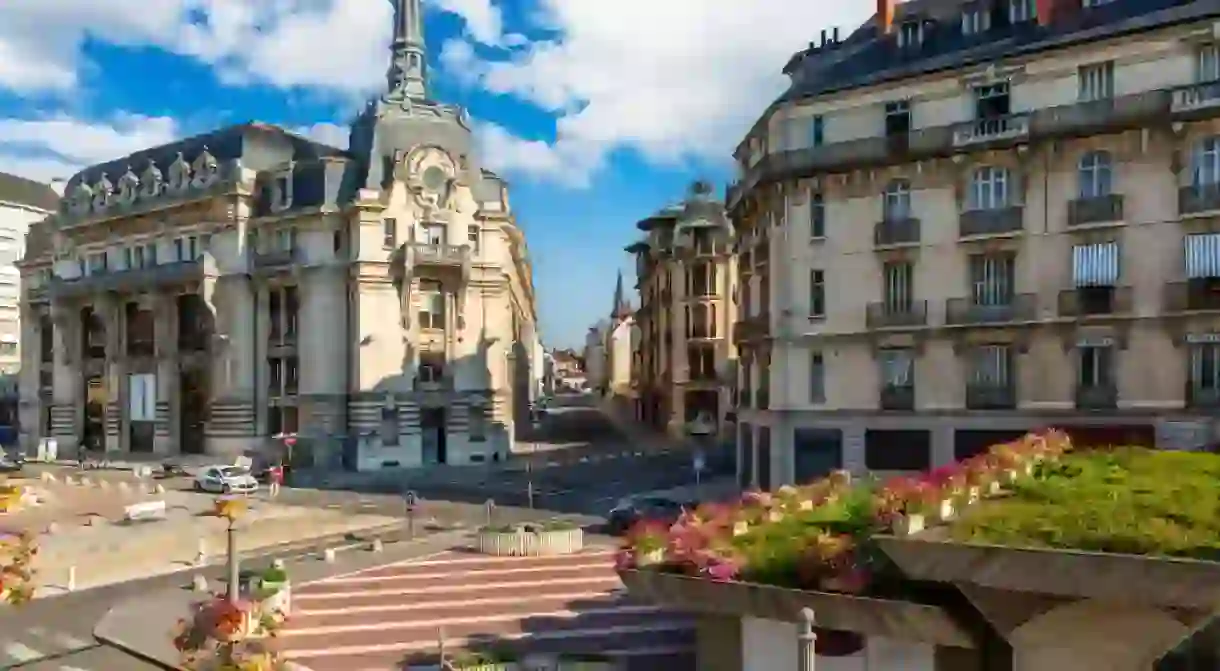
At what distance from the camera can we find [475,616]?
21891 millimetres

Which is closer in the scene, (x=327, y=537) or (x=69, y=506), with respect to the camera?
(x=327, y=537)

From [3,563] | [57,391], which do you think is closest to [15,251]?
[57,391]

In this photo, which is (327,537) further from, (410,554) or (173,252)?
(173,252)

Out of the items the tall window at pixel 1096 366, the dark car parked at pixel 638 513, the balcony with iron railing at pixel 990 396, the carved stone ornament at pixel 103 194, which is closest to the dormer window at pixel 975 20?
the tall window at pixel 1096 366

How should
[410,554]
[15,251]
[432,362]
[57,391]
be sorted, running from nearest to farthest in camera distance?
[410,554] < [432,362] < [57,391] < [15,251]

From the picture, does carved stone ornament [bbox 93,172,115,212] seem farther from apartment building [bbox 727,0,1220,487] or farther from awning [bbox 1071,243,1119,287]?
awning [bbox 1071,243,1119,287]

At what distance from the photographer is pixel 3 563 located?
13.5 metres

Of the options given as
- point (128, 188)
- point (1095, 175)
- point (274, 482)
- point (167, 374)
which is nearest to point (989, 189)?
point (1095, 175)

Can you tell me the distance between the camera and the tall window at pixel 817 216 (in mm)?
35562

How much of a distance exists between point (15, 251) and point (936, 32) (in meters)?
92.6

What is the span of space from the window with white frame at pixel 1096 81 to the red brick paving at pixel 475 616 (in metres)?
20.1

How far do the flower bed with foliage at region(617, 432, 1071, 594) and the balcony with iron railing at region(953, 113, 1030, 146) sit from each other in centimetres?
1671

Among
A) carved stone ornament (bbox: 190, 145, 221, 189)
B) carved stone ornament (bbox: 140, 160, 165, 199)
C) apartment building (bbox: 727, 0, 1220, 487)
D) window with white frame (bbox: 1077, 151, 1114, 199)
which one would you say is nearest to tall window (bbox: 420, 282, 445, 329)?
carved stone ornament (bbox: 190, 145, 221, 189)

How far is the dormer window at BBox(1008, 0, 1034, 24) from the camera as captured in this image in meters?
33.2
